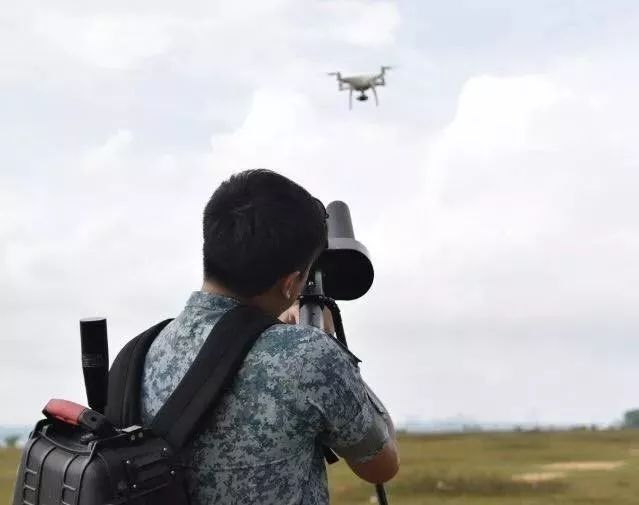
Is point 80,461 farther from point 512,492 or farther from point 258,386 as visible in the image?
point 512,492

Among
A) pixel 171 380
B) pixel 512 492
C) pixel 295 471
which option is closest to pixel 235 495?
pixel 295 471

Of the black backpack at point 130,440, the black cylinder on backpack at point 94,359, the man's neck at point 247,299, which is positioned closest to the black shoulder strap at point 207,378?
the black backpack at point 130,440

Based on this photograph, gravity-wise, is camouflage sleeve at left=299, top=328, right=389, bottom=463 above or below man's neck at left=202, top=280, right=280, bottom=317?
below

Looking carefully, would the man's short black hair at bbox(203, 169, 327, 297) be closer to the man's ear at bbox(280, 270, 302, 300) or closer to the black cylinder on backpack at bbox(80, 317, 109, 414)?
the man's ear at bbox(280, 270, 302, 300)

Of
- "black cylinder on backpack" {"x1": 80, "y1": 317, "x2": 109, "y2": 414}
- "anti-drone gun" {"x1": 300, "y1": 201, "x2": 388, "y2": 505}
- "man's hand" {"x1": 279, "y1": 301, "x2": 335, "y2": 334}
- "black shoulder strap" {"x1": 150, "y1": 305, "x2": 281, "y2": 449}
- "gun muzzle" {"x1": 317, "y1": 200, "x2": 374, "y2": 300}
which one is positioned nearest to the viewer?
"black shoulder strap" {"x1": 150, "y1": 305, "x2": 281, "y2": 449}

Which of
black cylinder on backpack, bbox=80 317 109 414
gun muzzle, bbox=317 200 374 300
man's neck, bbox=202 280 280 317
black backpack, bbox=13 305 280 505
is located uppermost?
gun muzzle, bbox=317 200 374 300

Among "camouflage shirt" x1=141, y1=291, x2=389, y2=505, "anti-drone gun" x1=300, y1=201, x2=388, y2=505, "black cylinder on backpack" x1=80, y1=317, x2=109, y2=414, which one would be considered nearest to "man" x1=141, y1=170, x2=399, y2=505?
"camouflage shirt" x1=141, y1=291, x2=389, y2=505

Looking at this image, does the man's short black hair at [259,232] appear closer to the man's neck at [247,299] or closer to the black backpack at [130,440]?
the man's neck at [247,299]

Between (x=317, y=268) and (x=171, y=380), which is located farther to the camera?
(x=317, y=268)

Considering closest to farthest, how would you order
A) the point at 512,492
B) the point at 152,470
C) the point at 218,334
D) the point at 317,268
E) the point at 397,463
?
the point at 152,470 → the point at 218,334 → the point at 397,463 → the point at 317,268 → the point at 512,492
